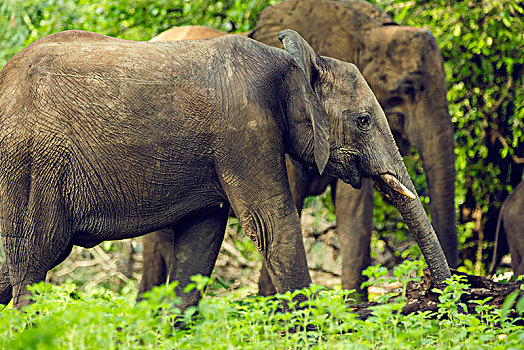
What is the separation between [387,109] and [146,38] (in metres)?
3.25

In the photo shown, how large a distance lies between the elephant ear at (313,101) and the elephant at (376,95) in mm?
1731

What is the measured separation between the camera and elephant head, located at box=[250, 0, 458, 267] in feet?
24.0

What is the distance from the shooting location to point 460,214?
370 inches

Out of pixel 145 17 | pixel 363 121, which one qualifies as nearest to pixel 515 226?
pixel 363 121

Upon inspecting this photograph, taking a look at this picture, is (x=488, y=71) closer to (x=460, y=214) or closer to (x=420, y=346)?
(x=460, y=214)

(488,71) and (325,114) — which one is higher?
(488,71)

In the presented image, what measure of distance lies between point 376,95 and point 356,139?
201 cm

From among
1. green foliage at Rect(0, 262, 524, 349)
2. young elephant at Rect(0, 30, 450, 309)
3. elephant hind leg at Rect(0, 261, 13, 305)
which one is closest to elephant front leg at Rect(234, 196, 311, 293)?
young elephant at Rect(0, 30, 450, 309)

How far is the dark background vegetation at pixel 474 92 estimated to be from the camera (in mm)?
8922

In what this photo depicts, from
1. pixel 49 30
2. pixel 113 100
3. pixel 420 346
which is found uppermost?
pixel 49 30

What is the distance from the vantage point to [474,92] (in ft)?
30.2

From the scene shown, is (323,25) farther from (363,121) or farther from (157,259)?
(157,259)

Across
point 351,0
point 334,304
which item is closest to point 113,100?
point 334,304

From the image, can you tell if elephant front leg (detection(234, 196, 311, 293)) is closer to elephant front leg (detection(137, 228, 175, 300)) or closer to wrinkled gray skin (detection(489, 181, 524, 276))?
elephant front leg (detection(137, 228, 175, 300))
